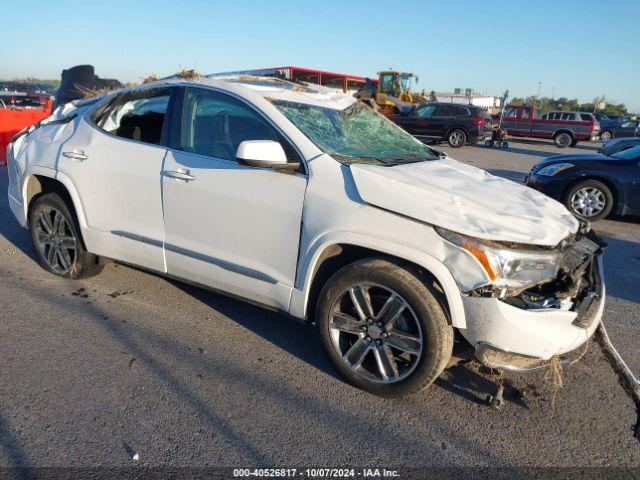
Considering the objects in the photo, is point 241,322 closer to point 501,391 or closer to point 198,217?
point 198,217

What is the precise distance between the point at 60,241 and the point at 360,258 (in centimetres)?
286

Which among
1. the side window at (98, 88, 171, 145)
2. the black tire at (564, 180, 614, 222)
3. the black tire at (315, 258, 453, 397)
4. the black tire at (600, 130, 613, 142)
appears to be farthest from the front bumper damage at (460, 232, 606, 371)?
the black tire at (600, 130, 613, 142)

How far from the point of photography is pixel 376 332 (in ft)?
9.70

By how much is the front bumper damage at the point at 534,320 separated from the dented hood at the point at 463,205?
280 millimetres

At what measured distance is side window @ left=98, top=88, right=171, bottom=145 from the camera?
3818mm

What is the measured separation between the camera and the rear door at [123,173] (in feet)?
12.1

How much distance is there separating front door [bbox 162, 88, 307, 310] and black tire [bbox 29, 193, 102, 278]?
1.14 meters

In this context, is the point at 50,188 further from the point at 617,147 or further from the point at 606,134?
the point at 606,134

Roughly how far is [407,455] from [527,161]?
16.0m

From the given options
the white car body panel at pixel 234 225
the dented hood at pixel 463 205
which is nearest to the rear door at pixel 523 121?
the dented hood at pixel 463 205

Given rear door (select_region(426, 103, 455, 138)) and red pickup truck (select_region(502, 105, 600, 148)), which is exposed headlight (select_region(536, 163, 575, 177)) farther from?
red pickup truck (select_region(502, 105, 600, 148))

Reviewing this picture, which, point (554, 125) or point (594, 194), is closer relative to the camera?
point (594, 194)

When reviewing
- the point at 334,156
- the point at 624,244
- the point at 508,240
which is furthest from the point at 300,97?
the point at 624,244

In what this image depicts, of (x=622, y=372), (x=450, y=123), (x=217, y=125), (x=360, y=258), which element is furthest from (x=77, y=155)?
(x=450, y=123)
